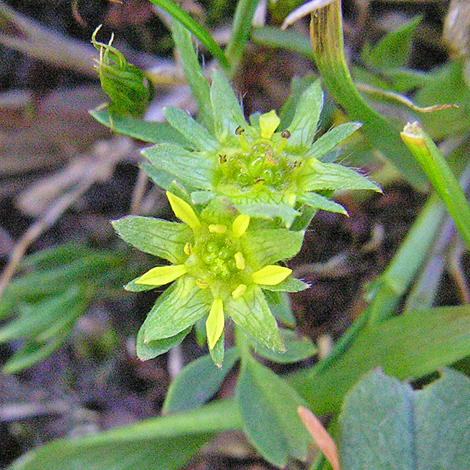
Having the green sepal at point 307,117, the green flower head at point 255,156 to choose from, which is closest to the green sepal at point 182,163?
the green flower head at point 255,156

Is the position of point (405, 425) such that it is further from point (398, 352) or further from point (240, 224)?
point (240, 224)

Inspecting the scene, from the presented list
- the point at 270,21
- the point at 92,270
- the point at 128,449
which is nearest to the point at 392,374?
the point at 128,449

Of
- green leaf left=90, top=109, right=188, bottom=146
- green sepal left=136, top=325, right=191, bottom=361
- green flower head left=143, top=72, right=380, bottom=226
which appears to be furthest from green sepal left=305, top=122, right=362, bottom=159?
green sepal left=136, top=325, right=191, bottom=361

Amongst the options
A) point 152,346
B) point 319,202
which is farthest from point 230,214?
point 152,346

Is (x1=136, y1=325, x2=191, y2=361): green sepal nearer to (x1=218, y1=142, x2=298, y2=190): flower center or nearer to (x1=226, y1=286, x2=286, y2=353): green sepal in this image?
(x1=226, y1=286, x2=286, y2=353): green sepal

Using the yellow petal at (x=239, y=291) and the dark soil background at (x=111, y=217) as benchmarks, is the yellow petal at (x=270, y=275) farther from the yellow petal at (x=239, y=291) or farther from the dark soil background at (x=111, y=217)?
the dark soil background at (x=111, y=217)

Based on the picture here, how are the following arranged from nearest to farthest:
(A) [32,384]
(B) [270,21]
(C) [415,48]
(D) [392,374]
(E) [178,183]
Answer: (E) [178,183], (D) [392,374], (B) [270,21], (C) [415,48], (A) [32,384]

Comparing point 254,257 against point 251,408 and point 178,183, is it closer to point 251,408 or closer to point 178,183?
point 178,183
